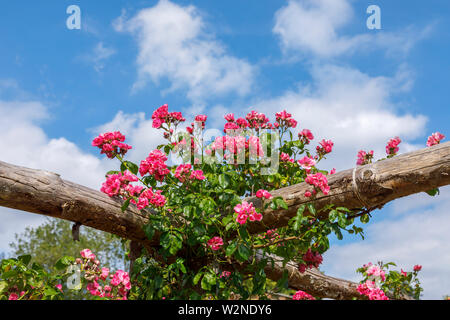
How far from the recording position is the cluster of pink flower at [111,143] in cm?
→ 388

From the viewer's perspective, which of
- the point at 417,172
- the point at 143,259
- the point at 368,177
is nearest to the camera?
the point at 417,172

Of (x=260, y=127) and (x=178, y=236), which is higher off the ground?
(x=260, y=127)

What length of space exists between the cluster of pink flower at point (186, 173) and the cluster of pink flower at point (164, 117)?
27.2 inches

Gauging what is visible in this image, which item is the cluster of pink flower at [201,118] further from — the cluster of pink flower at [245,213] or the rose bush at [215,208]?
the cluster of pink flower at [245,213]

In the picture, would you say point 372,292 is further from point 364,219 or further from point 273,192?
point 273,192

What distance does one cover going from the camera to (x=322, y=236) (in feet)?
12.2

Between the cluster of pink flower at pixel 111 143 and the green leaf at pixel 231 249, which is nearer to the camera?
the green leaf at pixel 231 249

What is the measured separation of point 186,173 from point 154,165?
0.29 meters

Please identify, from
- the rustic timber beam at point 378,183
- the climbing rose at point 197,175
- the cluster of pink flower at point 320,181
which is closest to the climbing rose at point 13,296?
the climbing rose at point 197,175

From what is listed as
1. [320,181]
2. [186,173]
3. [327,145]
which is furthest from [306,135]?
[186,173]
